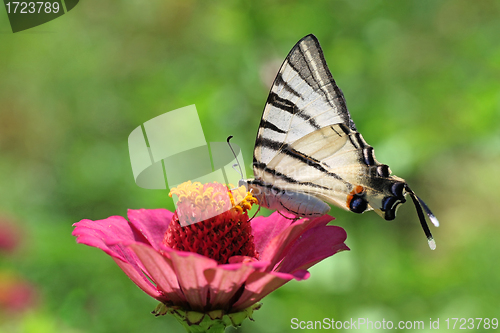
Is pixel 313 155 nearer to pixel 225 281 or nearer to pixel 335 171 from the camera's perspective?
pixel 335 171

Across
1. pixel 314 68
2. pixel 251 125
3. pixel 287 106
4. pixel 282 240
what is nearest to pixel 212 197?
pixel 282 240

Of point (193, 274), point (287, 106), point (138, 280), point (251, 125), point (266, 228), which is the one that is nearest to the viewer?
point (193, 274)

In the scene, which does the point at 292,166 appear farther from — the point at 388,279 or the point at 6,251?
the point at 6,251

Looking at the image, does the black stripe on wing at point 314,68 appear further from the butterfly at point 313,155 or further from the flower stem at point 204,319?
the flower stem at point 204,319

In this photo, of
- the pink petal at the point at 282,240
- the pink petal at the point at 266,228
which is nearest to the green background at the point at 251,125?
the pink petal at the point at 266,228

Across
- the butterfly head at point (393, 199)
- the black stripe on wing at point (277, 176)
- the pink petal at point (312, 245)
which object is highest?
the black stripe on wing at point (277, 176)

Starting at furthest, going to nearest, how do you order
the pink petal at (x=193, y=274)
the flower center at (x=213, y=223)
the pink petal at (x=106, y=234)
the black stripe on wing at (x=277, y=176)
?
the black stripe on wing at (x=277, y=176) → the flower center at (x=213, y=223) → the pink petal at (x=106, y=234) → the pink petal at (x=193, y=274)

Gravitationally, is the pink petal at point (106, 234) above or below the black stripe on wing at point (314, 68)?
below

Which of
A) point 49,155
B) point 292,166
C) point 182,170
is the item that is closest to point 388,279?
point 292,166
